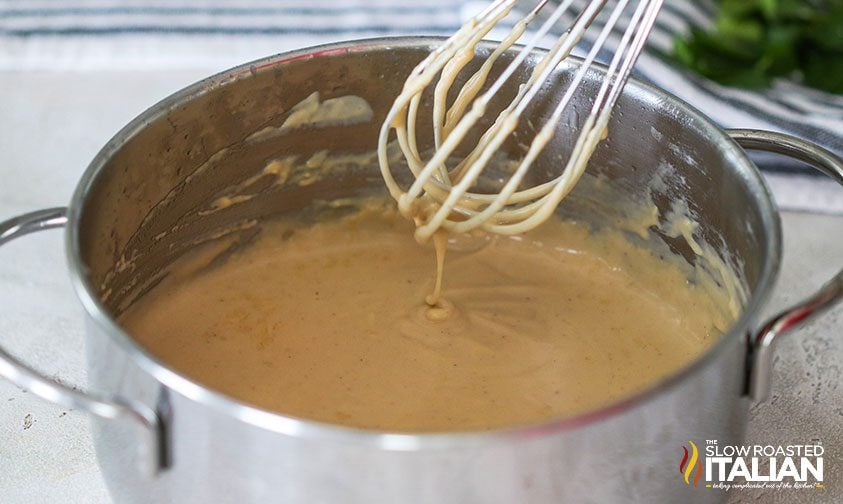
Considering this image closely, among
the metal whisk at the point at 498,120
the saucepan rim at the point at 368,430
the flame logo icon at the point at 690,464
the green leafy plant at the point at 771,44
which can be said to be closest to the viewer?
the saucepan rim at the point at 368,430

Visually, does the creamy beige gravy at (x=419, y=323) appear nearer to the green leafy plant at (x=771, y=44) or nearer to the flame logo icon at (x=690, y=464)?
the flame logo icon at (x=690, y=464)

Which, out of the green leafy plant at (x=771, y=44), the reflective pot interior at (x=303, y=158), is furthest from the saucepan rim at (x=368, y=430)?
the green leafy plant at (x=771, y=44)

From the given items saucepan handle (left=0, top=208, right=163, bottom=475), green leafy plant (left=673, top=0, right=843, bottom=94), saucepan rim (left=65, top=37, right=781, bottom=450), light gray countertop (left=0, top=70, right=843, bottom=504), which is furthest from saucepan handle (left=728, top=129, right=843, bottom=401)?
green leafy plant (left=673, top=0, right=843, bottom=94)

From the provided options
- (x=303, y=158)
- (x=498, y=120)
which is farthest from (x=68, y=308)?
(x=498, y=120)

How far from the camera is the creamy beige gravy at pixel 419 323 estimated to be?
2.80ft

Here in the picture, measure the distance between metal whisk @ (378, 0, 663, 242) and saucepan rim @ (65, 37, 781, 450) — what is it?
0.31ft

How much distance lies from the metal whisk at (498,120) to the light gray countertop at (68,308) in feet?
0.86

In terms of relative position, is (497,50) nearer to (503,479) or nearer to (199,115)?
(199,115)

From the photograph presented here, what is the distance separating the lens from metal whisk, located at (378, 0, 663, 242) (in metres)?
0.76

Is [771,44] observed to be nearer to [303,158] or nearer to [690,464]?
[303,158]

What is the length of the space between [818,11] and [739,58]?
128 mm

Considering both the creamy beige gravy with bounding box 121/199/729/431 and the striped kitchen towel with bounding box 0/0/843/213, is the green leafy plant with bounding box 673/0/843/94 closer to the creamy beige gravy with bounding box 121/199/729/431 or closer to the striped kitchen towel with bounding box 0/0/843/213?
the striped kitchen towel with bounding box 0/0/843/213

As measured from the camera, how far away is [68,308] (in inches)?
39.8

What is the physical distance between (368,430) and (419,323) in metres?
0.32
